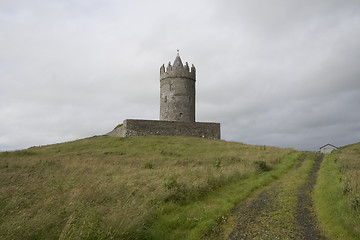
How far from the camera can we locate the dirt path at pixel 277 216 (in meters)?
6.29

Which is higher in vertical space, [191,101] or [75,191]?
[191,101]

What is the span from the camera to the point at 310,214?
7.54 meters

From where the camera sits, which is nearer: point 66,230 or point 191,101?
point 66,230

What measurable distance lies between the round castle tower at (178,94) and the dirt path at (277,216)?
3099 centimetres

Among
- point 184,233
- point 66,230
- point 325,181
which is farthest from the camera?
point 325,181

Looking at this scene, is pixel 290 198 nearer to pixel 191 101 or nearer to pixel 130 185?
pixel 130 185

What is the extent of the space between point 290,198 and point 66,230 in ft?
24.2

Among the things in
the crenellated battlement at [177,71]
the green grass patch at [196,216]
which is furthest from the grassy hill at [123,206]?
the crenellated battlement at [177,71]

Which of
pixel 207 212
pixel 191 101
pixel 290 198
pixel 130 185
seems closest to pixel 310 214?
pixel 290 198

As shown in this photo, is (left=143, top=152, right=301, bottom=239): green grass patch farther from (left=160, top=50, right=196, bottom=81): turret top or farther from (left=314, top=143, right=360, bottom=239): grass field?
(left=160, top=50, right=196, bottom=81): turret top

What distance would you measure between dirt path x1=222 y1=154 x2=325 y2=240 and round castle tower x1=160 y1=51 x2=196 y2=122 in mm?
30988

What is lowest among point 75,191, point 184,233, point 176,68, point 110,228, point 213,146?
point 184,233

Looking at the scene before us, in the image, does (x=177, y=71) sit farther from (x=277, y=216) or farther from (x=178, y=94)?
(x=277, y=216)

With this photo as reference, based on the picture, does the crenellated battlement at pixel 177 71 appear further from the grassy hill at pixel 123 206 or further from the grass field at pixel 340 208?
the grass field at pixel 340 208
